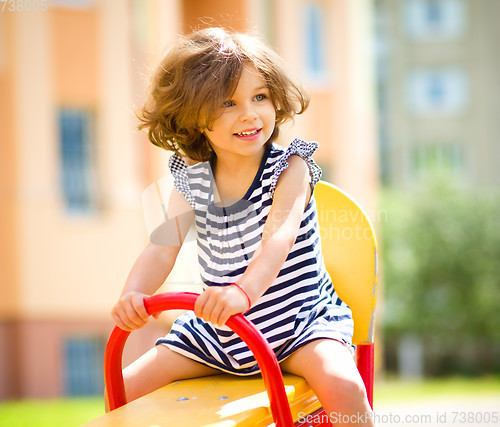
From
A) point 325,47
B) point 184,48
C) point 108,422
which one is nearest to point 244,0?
point 325,47

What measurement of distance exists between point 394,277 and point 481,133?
8059mm

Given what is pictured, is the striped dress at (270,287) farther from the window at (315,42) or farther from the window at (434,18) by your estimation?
the window at (434,18)

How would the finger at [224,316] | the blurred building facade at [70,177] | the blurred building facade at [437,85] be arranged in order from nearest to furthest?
the finger at [224,316]
the blurred building facade at [70,177]
the blurred building facade at [437,85]

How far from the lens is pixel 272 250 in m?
1.39

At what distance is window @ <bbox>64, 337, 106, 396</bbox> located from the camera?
25.1ft

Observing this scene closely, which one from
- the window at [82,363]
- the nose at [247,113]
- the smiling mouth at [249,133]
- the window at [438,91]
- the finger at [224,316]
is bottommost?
the window at [82,363]

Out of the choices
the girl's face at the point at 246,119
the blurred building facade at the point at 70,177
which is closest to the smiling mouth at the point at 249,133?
the girl's face at the point at 246,119

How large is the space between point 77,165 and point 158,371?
20.8 ft

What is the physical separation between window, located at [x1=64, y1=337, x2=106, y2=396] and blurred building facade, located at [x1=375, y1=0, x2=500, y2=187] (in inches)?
555

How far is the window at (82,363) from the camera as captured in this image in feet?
25.1

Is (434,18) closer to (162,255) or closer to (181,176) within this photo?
(181,176)

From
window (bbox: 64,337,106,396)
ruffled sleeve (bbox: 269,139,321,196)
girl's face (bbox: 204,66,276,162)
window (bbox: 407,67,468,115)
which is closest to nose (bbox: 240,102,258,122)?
girl's face (bbox: 204,66,276,162)

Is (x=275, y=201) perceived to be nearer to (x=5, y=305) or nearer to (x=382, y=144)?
(x=5, y=305)

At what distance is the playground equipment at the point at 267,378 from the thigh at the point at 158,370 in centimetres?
3
